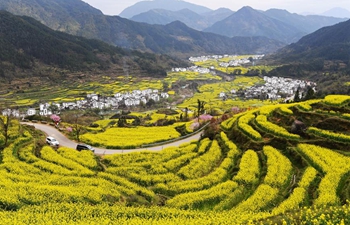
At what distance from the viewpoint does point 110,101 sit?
12825 cm

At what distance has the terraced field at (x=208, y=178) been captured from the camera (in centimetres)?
1986

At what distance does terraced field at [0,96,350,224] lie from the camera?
19859 mm

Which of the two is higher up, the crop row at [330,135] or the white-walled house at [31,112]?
the crop row at [330,135]

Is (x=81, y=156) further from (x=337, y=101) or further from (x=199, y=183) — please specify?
(x=337, y=101)

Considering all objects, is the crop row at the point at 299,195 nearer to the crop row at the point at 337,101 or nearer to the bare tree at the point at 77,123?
the crop row at the point at 337,101

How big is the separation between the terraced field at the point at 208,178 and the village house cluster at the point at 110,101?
7920 cm

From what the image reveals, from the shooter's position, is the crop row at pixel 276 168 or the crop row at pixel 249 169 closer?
the crop row at pixel 276 168

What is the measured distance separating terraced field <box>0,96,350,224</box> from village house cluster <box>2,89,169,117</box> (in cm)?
7920

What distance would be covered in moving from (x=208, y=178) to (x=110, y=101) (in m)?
106

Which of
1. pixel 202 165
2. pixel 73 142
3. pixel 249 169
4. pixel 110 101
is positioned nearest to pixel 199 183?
pixel 202 165

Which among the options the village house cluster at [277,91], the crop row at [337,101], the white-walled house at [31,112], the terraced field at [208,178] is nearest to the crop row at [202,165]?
the terraced field at [208,178]

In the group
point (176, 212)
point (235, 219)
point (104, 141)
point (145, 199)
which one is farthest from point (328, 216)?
point (104, 141)

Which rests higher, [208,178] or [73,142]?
[208,178]

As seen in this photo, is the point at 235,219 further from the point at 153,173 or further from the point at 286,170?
the point at 153,173
